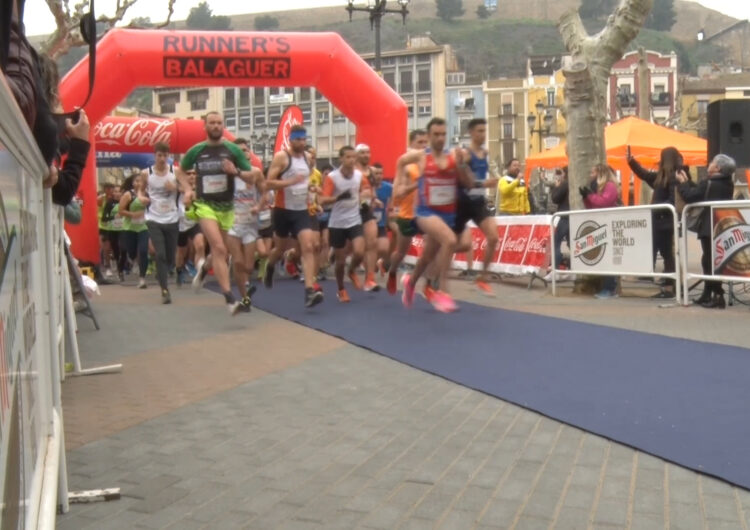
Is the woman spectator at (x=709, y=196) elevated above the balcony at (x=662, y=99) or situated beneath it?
situated beneath

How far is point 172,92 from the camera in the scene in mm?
119250

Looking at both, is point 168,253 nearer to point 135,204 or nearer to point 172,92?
point 135,204

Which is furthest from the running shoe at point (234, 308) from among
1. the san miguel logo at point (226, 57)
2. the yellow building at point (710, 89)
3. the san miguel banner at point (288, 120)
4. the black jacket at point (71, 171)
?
the yellow building at point (710, 89)

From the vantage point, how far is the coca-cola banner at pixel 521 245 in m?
14.5

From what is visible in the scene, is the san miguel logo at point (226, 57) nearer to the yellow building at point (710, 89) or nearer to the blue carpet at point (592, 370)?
the blue carpet at point (592, 370)

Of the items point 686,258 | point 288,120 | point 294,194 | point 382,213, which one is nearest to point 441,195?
point 294,194

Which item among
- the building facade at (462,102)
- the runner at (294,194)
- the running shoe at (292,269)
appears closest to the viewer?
the runner at (294,194)

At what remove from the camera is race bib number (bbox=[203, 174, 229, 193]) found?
10.6m

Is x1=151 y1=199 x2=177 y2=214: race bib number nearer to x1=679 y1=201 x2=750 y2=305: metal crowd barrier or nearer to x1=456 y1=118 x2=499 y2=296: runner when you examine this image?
x1=456 y1=118 x2=499 y2=296: runner

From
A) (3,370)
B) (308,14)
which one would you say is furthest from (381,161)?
(308,14)

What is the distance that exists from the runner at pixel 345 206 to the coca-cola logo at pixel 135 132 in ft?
37.9

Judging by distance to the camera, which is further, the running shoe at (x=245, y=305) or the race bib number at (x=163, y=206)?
the race bib number at (x=163, y=206)

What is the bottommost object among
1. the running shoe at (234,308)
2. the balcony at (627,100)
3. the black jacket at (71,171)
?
the running shoe at (234,308)

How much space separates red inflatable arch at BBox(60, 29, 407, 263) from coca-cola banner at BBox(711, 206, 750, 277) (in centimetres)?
763
